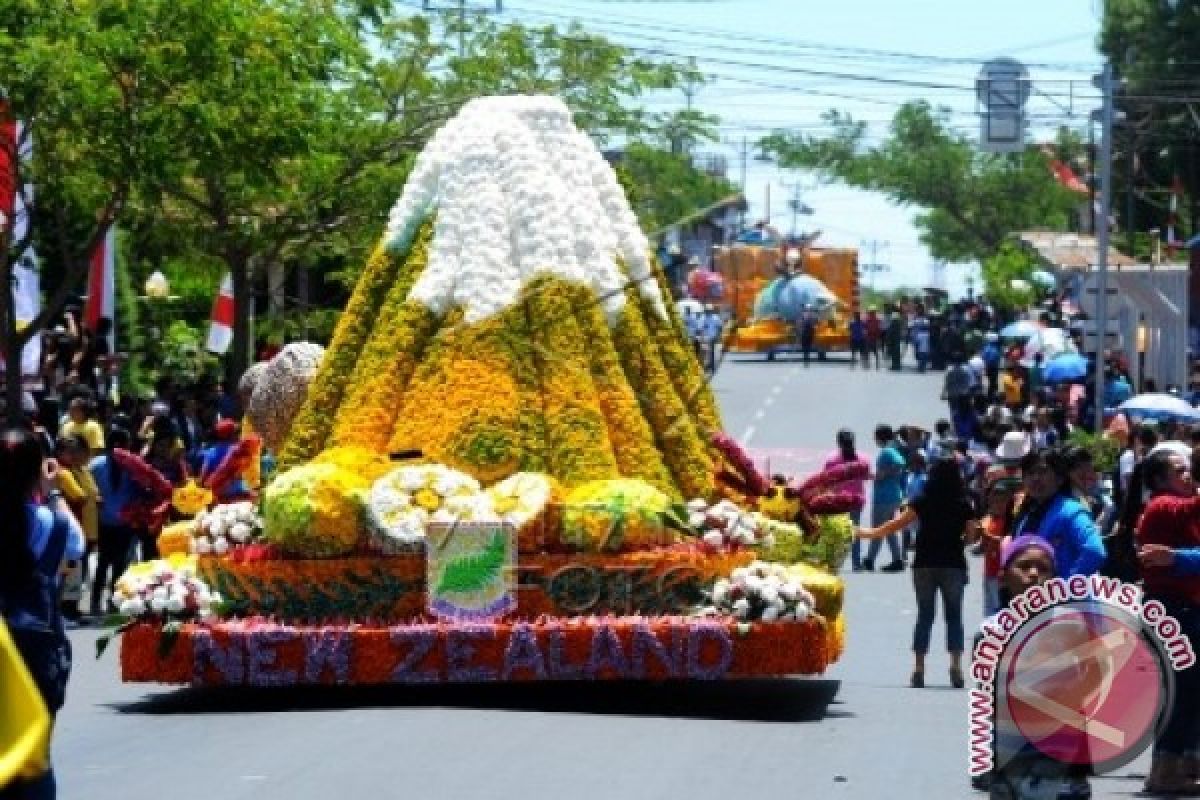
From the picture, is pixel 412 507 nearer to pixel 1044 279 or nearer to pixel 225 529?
pixel 225 529

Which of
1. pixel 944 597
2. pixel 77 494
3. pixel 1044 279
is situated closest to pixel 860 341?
pixel 1044 279

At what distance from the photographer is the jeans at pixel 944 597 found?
57.3 feet

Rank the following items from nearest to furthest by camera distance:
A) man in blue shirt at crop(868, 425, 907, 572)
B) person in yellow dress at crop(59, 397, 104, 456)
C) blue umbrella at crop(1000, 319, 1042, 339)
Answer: person in yellow dress at crop(59, 397, 104, 456) → man in blue shirt at crop(868, 425, 907, 572) → blue umbrella at crop(1000, 319, 1042, 339)

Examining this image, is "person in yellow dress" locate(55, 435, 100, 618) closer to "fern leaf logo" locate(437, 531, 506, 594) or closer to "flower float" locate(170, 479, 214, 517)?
"flower float" locate(170, 479, 214, 517)

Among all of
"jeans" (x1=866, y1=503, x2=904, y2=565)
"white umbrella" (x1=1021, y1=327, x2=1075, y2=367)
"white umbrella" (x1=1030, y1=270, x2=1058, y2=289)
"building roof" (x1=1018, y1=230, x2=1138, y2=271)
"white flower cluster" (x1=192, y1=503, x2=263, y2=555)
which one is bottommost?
"jeans" (x1=866, y1=503, x2=904, y2=565)

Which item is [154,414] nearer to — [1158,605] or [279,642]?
[279,642]

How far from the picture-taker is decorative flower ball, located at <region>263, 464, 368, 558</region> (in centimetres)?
1545

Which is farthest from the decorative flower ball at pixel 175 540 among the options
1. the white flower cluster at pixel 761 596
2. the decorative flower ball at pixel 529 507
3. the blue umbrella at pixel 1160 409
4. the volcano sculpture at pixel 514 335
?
the blue umbrella at pixel 1160 409

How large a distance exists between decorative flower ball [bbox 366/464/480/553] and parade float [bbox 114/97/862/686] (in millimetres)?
14

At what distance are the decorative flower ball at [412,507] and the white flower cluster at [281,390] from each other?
2.41m

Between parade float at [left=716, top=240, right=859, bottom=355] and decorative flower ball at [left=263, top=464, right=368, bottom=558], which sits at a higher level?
parade float at [left=716, top=240, right=859, bottom=355]

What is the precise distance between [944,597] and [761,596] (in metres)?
2.67

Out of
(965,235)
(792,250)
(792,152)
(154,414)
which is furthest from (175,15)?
(965,235)

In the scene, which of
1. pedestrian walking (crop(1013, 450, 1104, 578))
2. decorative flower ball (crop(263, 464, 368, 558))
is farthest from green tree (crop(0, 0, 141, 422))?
pedestrian walking (crop(1013, 450, 1104, 578))
